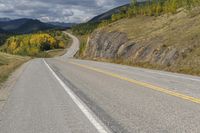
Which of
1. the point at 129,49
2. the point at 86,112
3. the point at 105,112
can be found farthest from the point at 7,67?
the point at 105,112

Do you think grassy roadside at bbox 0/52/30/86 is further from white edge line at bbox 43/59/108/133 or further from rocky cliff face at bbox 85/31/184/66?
rocky cliff face at bbox 85/31/184/66

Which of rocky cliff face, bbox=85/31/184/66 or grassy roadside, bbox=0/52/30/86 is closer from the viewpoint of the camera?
grassy roadside, bbox=0/52/30/86

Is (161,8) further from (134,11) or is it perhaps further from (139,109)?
(139,109)

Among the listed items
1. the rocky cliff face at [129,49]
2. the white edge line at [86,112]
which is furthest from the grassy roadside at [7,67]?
the rocky cliff face at [129,49]

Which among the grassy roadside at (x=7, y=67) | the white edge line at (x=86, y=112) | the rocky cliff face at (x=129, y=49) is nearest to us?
the white edge line at (x=86, y=112)

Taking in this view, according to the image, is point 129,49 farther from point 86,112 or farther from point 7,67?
point 86,112

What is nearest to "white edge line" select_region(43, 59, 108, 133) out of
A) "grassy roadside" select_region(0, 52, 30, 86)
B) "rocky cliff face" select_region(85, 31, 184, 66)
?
"grassy roadside" select_region(0, 52, 30, 86)

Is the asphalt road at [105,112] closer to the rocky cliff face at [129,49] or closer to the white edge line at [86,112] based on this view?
the white edge line at [86,112]

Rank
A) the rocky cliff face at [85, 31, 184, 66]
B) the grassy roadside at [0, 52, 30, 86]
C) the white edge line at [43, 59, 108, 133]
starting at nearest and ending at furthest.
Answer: the white edge line at [43, 59, 108, 133], the grassy roadside at [0, 52, 30, 86], the rocky cliff face at [85, 31, 184, 66]

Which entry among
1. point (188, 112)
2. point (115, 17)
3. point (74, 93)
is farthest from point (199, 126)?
point (115, 17)

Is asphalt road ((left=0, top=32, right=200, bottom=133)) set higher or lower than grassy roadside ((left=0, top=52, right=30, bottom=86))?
higher

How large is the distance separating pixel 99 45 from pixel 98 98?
68.4m

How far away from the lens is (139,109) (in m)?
9.96

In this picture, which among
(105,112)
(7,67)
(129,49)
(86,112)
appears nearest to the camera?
(105,112)
